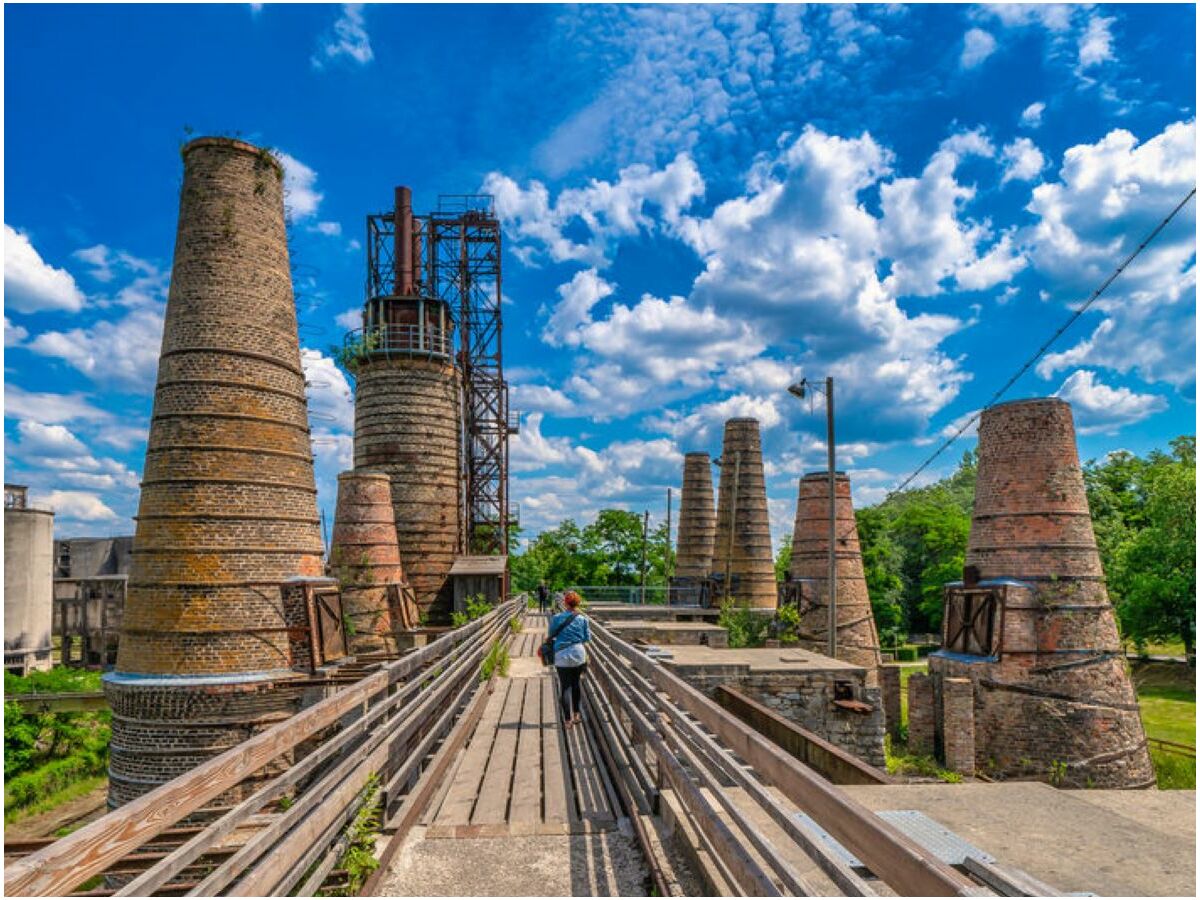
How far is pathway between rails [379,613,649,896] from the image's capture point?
4.25 metres

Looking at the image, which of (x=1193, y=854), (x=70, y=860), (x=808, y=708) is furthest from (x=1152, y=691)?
(x=70, y=860)

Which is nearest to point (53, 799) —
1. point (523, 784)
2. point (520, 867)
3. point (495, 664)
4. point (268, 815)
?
point (495, 664)

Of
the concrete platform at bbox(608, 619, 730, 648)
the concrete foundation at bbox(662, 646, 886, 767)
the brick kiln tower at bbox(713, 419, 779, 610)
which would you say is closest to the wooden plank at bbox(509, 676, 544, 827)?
the concrete foundation at bbox(662, 646, 886, 767)

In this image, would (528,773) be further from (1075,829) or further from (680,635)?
Result: (680,635)

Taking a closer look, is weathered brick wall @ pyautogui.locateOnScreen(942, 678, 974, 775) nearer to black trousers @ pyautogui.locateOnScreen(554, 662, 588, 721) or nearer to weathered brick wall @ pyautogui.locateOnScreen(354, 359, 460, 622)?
black trousers @ pyautogui.locateOnScreen(554, 662, 588, 721)

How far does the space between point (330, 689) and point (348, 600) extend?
21.9ft

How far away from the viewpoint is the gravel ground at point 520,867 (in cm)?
418

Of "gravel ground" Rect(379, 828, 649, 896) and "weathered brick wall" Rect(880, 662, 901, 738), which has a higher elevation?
"gravel ground" Rect(379, 828, 649, 896)

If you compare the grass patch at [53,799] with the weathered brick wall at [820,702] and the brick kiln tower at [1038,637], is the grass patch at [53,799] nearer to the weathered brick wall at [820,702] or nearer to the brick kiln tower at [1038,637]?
the weathered brick wall at [820,702]

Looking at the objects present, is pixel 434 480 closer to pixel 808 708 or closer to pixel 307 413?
pixel 307 413

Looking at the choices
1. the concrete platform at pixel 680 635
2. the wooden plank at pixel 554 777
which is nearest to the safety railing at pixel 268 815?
the wooden plank at pixel 554 777

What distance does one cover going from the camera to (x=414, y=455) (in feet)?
79.2

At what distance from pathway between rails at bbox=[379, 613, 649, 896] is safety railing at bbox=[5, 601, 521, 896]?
31 cm

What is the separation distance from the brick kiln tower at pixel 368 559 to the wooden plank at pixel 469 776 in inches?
401
